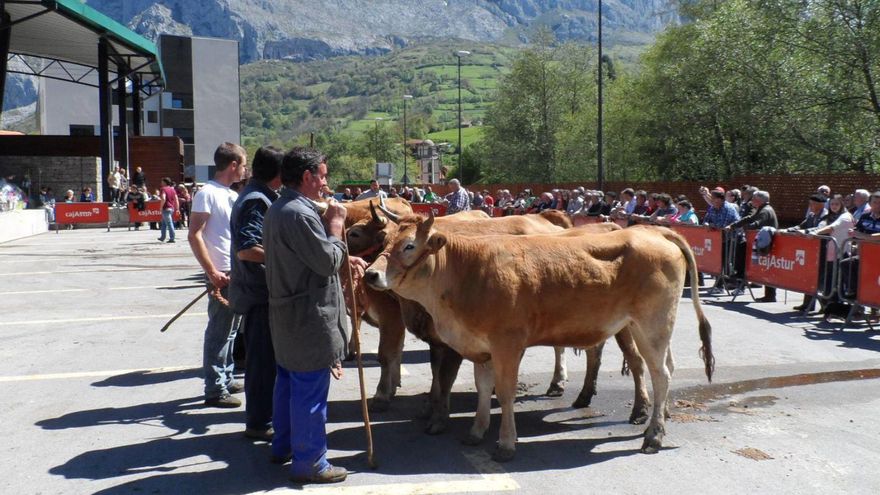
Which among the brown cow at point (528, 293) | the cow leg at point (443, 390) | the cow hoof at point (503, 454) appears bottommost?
the cow hoof at point (503, 454)

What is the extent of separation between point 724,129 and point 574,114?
23.4 metres

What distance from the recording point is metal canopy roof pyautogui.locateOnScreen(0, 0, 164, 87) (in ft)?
97.8

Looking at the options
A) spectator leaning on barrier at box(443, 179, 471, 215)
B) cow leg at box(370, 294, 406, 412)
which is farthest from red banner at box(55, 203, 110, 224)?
cow leg at box(370, 294, 406, 412)

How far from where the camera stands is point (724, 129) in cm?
3553

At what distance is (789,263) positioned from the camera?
12820 mm

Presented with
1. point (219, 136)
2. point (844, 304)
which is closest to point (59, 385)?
point (844, 304)

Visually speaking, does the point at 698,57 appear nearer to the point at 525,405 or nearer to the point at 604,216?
the point at 604,216

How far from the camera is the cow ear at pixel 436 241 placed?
585 cm

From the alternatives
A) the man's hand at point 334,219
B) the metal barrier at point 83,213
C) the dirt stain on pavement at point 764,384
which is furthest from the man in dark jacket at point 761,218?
the metal barrier at point 83,213

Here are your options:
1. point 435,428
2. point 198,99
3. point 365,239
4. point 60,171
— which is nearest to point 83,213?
point 60,171

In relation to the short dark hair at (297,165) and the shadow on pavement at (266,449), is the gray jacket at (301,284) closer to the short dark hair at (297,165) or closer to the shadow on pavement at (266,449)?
the short dark hair at (297,165)

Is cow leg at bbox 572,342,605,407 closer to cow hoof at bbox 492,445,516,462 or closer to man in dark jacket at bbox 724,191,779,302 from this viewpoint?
cow hoof at bbox 492,445,516,462

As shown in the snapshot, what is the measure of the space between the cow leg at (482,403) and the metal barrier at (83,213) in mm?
31458

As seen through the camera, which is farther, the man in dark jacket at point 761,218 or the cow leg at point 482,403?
the man in dark jacket at point 761,218
